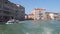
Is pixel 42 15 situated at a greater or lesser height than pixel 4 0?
lesser

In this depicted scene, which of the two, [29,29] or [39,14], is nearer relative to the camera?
[29,29]

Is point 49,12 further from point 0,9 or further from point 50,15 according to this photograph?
point 0,9

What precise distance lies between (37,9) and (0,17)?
96789mm

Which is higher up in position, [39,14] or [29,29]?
Answer: [29,29]

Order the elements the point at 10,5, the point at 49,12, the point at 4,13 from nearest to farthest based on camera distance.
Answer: the point at 4,13 → the point at 10,5 → the point at 49,12

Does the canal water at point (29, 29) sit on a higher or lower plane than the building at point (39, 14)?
higher

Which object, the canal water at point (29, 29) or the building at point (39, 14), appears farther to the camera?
the building at point (39, 14)

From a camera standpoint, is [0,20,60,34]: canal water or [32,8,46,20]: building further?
[32,8,46,20]: building

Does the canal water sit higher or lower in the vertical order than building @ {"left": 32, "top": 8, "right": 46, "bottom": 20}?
higher

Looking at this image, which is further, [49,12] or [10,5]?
[49,12]

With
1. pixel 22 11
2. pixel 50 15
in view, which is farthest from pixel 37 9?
pixel 22 11

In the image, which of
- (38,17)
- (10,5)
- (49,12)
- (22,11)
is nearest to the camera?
(10,5)

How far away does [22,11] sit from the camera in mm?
102812

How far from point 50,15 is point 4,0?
81.1m
